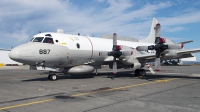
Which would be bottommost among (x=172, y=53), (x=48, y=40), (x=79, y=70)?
(x=79, y=70)

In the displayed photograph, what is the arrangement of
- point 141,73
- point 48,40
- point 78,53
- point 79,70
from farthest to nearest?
1. point 141,73
2. point 78,53
3. point 79,70
4. point 48,40

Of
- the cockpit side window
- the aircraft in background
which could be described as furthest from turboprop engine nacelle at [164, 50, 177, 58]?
the cockpit side window

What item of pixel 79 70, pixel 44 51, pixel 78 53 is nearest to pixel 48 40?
pixel 44 51

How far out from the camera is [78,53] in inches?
664

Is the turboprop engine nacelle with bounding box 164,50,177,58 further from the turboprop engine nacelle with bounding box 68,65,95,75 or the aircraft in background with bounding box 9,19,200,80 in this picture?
the turboprop engine nacelle with bounding box 68,65,95,75

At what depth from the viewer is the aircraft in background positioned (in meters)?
14.2

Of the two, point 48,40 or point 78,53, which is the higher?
point 48,40

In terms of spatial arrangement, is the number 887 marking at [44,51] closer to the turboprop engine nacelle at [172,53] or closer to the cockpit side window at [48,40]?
the cockpit side window at [48,40]

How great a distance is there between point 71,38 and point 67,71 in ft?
9.76

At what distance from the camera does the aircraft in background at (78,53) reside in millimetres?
14238

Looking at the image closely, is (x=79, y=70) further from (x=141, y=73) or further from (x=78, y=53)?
(x=141, y=73)

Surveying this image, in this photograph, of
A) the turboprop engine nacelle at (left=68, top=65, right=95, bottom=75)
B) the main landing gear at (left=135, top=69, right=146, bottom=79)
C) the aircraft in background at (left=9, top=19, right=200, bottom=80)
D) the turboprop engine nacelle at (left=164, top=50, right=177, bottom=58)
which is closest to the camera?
the aircraft in background at (left=9, top=19, right=200, bottom=80)

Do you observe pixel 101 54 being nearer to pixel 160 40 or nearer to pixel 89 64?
pixel 89 64

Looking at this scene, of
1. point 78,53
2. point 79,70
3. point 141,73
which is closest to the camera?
point 79,70
